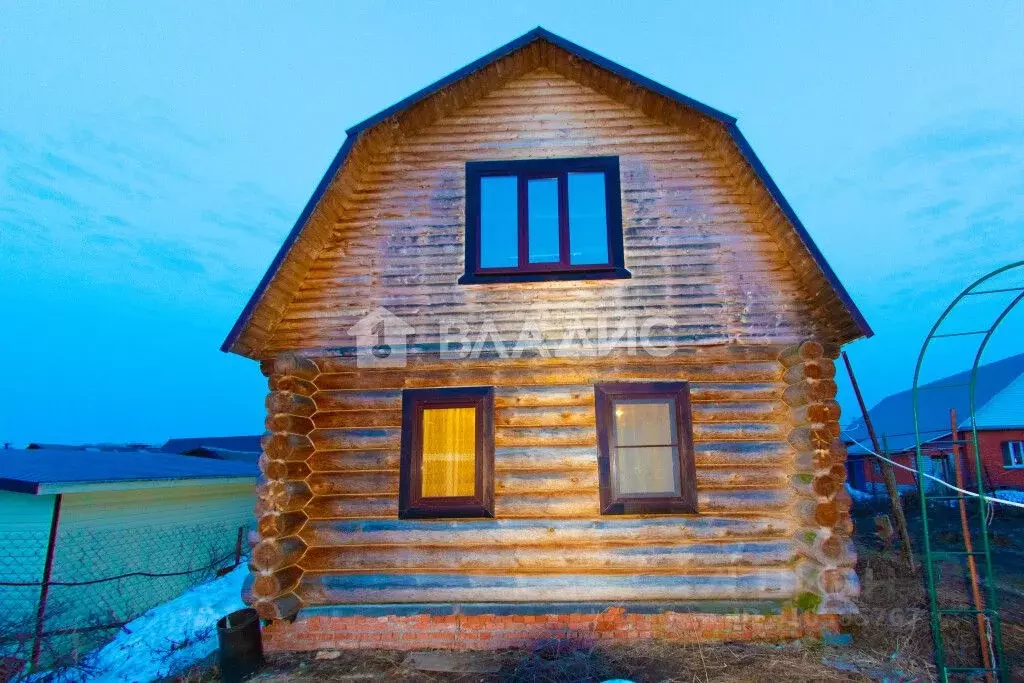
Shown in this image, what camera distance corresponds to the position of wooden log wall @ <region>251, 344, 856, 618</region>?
552 cm

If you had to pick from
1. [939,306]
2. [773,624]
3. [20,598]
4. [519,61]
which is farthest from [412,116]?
[939,306]

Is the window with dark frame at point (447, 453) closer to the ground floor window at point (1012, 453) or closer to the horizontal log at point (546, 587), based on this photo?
the horizontal log at point (546, 587)

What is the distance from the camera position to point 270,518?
5.43m

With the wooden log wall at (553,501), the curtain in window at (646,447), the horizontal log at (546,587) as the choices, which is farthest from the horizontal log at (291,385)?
the curtain in window at (646,447)

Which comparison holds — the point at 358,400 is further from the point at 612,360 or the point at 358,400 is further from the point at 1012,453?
the point at 1012,453

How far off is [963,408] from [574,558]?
29.5 meters

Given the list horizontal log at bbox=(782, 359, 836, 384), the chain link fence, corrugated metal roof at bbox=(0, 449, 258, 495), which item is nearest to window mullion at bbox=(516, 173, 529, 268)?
horizontal log at bbox=(782, 359, 836, 384)

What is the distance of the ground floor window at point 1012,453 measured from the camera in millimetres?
21283

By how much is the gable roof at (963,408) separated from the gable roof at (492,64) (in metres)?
16.5

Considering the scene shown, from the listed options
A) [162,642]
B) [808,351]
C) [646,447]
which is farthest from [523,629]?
[162,642]

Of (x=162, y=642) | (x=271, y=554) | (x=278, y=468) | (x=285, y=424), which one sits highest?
(x=285, y=424)

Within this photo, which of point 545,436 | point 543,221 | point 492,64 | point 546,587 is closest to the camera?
point 546,587

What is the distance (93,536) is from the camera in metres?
8.19

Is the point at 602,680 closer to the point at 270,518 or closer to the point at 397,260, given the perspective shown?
the point at 270,518
